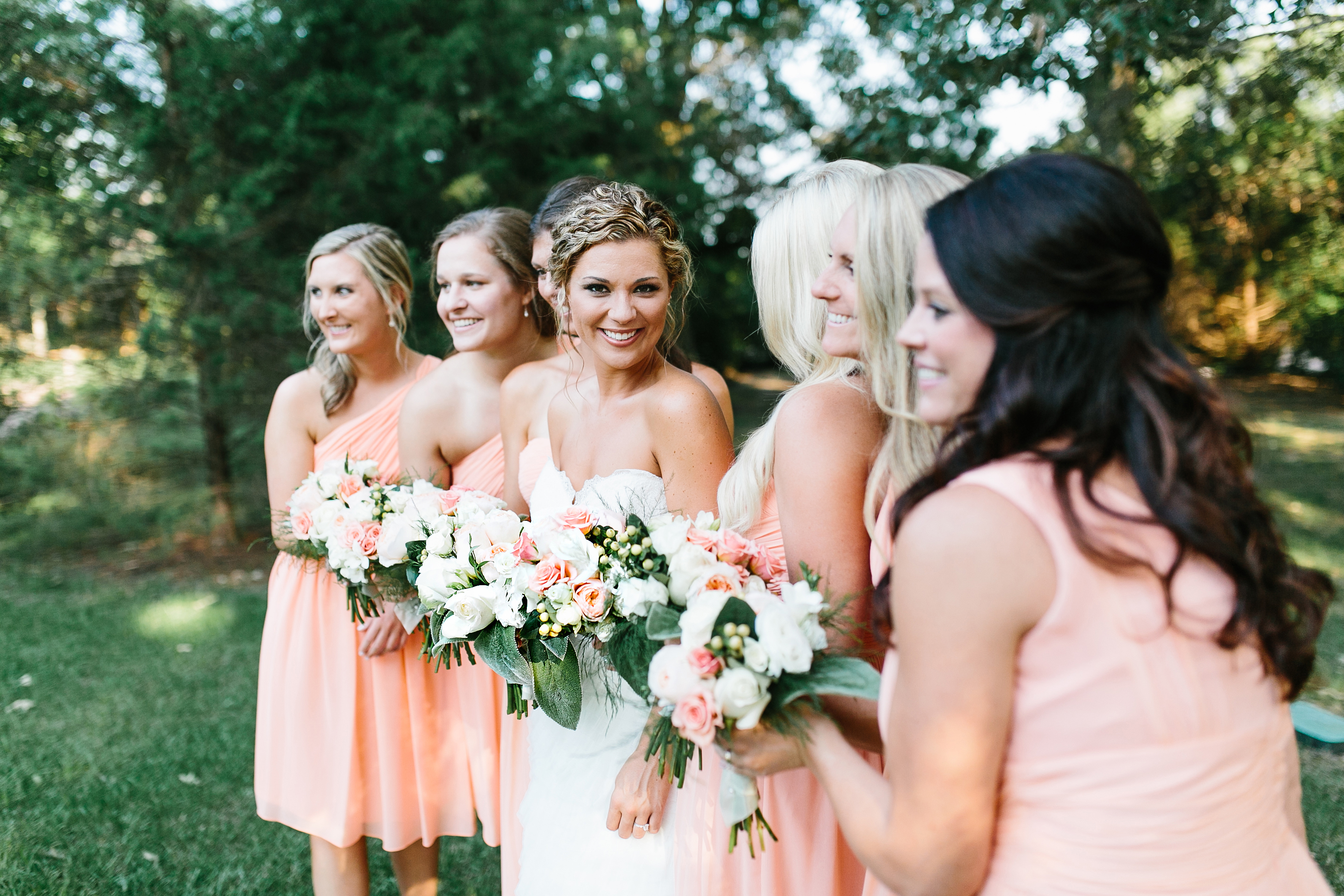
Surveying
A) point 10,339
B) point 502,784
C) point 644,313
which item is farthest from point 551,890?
point 10,339

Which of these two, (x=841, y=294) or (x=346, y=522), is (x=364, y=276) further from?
(x=841, y=294)

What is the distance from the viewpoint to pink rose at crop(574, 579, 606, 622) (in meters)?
2.09

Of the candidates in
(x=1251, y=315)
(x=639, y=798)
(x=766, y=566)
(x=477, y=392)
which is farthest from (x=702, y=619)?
(x=1251, y=315)

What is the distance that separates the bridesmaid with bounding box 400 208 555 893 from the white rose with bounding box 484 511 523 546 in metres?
0.94

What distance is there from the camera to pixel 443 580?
239cm

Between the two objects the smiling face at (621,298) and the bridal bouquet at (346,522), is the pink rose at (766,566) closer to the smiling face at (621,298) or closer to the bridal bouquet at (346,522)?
the smiling face at (621,298)

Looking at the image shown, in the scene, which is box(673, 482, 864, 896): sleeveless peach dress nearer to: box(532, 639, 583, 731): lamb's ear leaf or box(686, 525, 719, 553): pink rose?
box(686, 525, 719, 553): pink rose

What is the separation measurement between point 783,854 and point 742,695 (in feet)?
2.55

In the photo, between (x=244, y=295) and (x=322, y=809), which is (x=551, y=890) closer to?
(x=322, y=809)

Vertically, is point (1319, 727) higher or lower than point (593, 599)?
lower

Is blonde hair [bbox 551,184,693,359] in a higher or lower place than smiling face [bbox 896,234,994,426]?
higher

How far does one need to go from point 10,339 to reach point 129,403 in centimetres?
116

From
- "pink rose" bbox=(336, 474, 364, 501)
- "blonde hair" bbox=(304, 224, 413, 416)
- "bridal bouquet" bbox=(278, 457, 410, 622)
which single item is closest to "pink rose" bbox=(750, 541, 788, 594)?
"bridal bouquet" bbox=(278, 457, 410, 622)

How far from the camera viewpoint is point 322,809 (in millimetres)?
Answer: 3367
